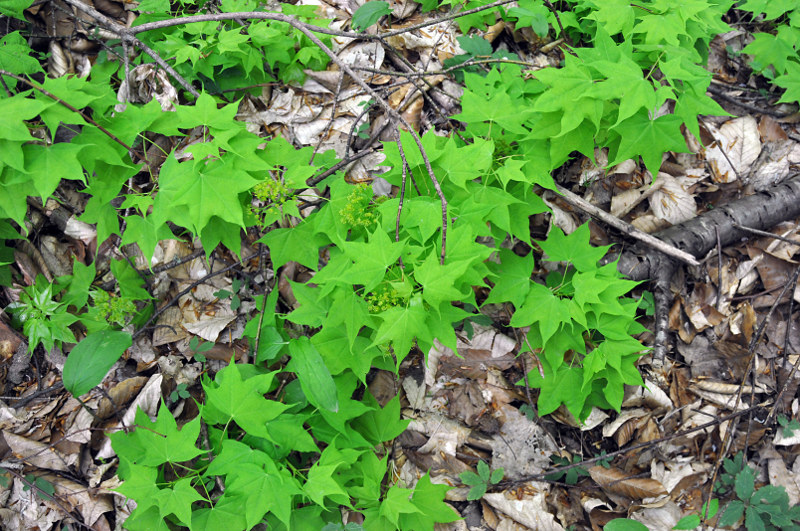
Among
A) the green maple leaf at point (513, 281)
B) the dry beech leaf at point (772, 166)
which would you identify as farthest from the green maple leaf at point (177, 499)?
the dry beech leaf at point (772, 166)

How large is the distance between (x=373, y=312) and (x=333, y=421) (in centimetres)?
73

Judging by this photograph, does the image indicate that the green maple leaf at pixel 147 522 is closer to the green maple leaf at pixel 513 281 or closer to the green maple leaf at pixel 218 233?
the green maple leaf at pixel 218 233

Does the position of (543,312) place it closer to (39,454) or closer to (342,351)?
(342,351)

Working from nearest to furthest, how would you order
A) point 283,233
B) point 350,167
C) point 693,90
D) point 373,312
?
→ point 373,312
point 693,90
point 283,233
point 350,167

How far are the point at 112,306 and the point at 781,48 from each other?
4231 mm

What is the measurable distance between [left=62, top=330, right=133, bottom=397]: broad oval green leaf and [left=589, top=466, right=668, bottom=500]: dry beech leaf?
8.41ft

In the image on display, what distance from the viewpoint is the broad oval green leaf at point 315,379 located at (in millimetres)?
2098

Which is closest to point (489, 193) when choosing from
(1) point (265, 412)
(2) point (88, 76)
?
(1) point (265, 412)

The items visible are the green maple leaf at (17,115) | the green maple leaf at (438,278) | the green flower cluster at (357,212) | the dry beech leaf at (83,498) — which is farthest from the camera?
the dry beech leaf at (83,498)

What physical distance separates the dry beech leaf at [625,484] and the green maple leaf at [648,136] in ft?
5.22

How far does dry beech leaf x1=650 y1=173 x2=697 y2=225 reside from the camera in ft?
9.45

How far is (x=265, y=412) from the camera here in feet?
6.77

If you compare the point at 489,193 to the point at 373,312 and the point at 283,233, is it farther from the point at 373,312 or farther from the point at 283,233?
the point at 283,233

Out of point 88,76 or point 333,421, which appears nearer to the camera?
point 333,421
